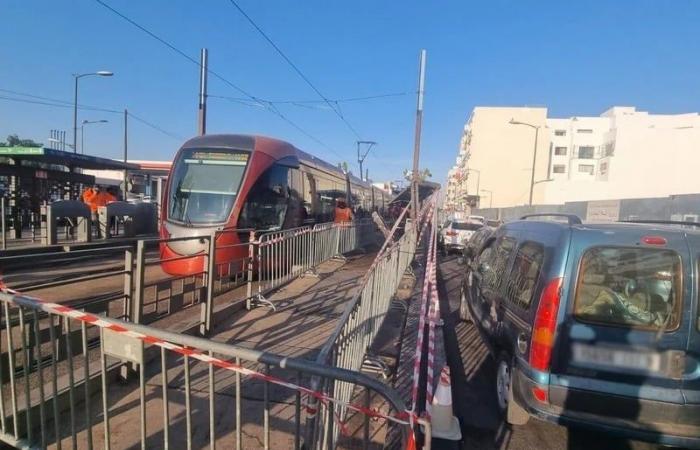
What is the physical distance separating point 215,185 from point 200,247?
1.60 meters

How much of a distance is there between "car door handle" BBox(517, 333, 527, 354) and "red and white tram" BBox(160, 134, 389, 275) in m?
5.81

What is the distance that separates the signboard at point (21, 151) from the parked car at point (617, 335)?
15.5 m

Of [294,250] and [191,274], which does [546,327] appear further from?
[294,250]

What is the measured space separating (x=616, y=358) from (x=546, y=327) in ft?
1.71

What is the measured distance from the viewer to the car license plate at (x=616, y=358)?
3172 mm

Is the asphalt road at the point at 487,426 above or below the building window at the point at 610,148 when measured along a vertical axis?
below

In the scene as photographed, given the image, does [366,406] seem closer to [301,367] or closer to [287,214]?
[301,367]

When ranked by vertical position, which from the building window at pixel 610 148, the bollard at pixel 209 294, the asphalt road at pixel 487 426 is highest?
the building window at pixel 610 148

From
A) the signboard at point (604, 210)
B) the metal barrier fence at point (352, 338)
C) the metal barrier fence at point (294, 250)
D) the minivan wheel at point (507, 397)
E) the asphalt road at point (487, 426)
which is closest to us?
the metal barrier fence at point (352, 338)

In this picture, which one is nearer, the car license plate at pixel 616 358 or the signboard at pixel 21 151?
the car license plate at pixel 616 358

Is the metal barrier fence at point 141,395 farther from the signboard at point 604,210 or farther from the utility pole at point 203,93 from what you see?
the signboard at point 604,210

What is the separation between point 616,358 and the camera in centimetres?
321

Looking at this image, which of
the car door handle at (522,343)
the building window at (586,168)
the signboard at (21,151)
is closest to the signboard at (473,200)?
the building window at (586,168)

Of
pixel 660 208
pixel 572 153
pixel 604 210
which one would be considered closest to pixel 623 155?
pixel 572 153
